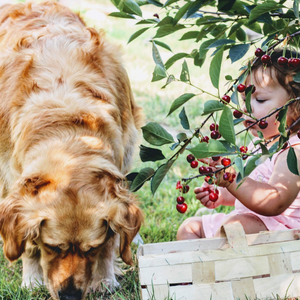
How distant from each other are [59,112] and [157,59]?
3.32 ft

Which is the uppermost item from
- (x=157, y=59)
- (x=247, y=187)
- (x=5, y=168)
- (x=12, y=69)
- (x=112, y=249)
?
(x=157, y=59)

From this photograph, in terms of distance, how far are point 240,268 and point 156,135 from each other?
0.83 metres

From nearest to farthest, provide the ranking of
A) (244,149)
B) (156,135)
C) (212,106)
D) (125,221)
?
(212,106), (156,135), (244,149), (125,221)

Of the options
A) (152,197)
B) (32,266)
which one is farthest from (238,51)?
(152,197)

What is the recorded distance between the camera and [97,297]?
8.25ft

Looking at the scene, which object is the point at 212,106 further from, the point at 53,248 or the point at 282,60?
the point at 53,248

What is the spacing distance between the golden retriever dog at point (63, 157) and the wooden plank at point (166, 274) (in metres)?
0.49

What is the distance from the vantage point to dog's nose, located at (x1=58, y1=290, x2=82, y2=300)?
2337 millimetres

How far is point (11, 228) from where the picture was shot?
7.90 ft

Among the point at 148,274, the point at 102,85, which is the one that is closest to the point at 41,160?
the point at 102,85

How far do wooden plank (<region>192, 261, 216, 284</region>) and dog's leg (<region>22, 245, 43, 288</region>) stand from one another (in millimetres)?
1185

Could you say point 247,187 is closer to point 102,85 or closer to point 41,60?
point 102,85

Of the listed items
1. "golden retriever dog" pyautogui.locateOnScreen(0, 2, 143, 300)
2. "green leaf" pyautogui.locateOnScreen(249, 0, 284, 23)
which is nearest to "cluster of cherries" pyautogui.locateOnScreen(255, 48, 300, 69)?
"green leaf" pyautogui.locateOnScreen(249, 0, 284, 23)

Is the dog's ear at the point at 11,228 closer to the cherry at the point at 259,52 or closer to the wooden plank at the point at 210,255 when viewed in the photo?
the wooden plank at the point at 210,255
